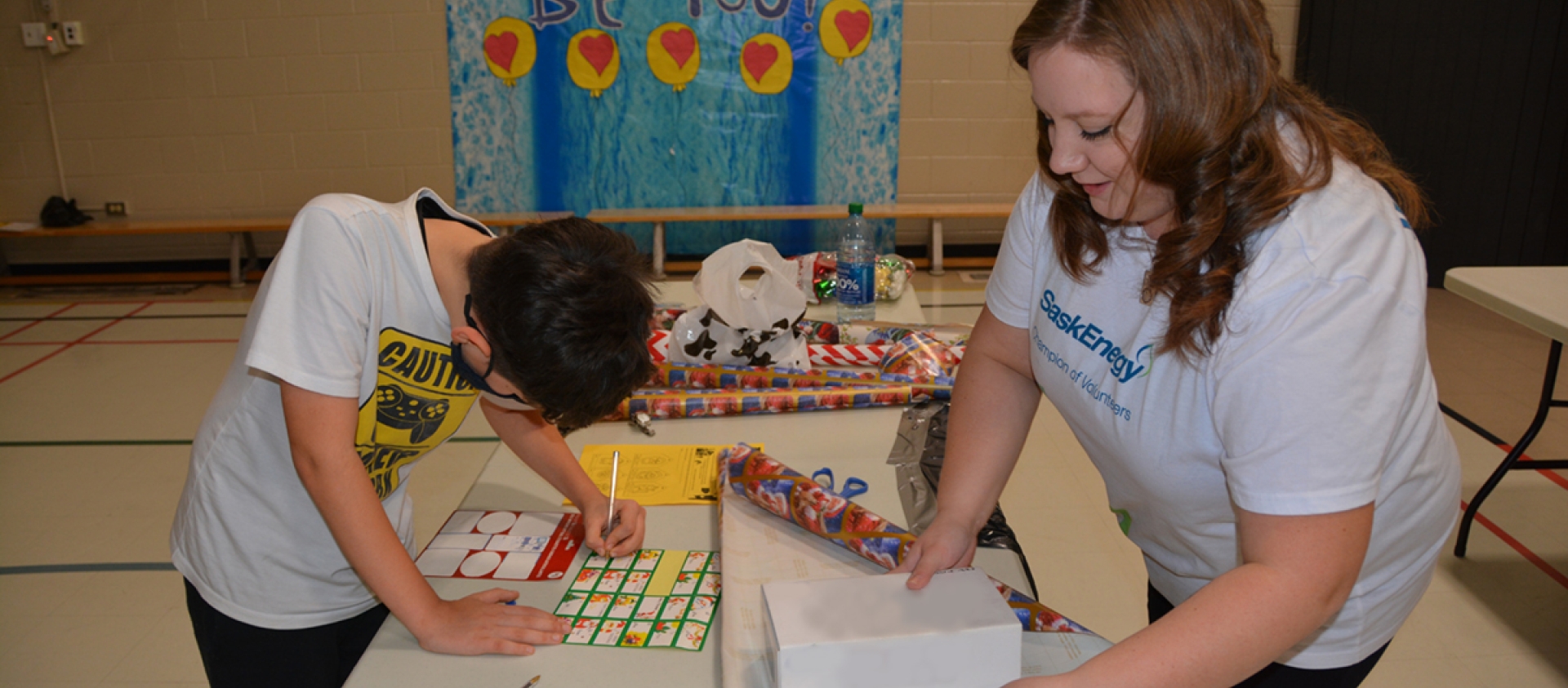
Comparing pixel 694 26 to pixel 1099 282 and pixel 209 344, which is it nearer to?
pixel 209 344

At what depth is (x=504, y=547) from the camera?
4.19 ft

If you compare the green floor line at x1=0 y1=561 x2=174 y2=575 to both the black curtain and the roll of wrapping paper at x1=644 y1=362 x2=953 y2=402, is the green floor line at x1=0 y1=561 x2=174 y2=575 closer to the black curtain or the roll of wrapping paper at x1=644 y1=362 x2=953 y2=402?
the roll of wrapping paper at x1=644 y1=362 x2=953 y2=402

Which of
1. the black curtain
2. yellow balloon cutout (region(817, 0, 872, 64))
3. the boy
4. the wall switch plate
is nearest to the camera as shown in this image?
the boy

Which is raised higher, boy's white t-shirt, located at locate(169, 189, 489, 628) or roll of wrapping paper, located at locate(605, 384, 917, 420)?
boy's white t-shirt, located at locate(169, 189, 489, 628)

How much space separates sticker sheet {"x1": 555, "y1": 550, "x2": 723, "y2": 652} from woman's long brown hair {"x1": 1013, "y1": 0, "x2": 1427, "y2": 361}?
2.03 feet

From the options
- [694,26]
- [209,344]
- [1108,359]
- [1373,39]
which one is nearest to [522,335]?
[1108,359]

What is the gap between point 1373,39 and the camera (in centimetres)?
483

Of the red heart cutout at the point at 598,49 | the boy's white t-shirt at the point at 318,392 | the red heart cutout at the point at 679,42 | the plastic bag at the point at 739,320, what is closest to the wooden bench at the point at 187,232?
the red heart cutout at the point at 598,49

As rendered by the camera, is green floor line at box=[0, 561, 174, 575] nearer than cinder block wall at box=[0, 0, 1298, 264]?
Yes

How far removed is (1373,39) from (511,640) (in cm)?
536

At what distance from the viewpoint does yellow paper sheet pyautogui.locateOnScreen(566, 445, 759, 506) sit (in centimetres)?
144

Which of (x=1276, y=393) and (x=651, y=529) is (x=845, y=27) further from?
(x=1276, y=393)

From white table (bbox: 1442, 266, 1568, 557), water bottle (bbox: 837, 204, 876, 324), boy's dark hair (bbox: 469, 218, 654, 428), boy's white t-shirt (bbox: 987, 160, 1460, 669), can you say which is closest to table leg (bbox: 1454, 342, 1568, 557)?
white table (bbox: 1442, 266, 1568, 557)

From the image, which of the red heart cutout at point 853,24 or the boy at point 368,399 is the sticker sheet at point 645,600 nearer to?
the boy at point 368,399
